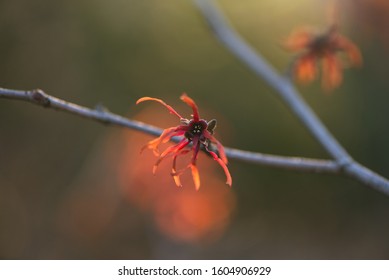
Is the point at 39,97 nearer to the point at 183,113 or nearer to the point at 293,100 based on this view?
the point at 293,100

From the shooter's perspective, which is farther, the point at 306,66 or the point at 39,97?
the point at 306,66

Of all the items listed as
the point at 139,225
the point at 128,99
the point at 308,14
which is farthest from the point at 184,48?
the point at 139,225

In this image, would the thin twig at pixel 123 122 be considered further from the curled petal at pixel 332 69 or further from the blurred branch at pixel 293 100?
the curled petal at pixel 332 69

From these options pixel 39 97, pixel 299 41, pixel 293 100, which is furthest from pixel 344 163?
pixel 39 97

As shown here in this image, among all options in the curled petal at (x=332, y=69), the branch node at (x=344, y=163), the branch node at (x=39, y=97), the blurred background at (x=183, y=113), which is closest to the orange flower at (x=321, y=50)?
the curled petal at (x=332, y=69)
